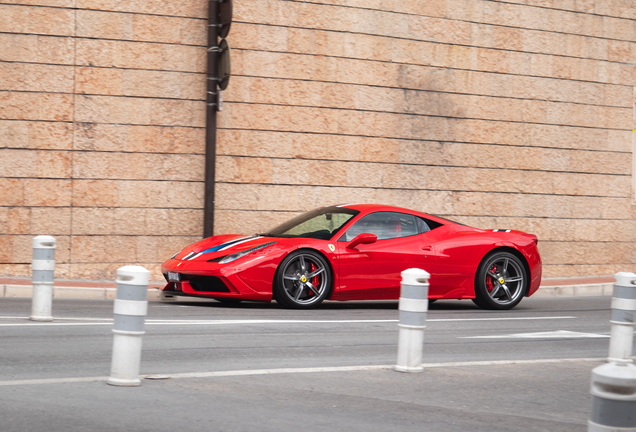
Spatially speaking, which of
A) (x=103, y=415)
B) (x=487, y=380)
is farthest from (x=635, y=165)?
(x=103, y=415)

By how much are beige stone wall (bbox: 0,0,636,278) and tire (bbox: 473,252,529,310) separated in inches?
169

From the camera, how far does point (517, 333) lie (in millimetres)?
8367

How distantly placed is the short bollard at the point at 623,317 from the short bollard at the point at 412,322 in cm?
187

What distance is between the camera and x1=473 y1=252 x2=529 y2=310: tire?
10.5 meters

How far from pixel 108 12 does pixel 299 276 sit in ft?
19.7

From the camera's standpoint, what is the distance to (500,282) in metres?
10.7

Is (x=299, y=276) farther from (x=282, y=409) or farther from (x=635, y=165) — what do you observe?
(x=635, y=165)

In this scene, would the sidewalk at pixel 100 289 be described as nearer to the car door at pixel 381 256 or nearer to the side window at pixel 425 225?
the car door at pixel 381 256

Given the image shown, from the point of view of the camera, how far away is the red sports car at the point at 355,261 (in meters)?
9.27

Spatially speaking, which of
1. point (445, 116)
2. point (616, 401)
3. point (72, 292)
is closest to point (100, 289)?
point (72, 292)

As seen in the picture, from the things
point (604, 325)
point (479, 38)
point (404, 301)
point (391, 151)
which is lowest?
point (604, 325)

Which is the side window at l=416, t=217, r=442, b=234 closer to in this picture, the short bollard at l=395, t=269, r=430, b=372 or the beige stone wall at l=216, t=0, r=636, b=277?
the beige stone wall at l=216, t=0, r=636, b=277

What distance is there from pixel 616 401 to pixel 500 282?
27.5 ft

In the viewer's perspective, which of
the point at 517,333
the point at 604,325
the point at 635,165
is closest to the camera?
the point at 517,333
